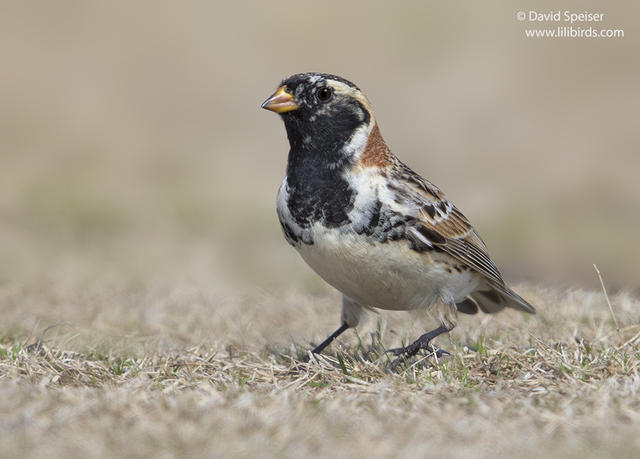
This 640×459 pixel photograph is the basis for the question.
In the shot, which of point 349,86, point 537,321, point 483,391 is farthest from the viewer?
point 537,321

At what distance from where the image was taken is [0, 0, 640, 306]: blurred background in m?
10.6

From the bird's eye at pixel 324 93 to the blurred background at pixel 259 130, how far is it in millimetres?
3172

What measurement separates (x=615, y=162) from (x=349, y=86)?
8958 millimetres

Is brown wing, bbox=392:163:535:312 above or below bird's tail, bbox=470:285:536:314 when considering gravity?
above

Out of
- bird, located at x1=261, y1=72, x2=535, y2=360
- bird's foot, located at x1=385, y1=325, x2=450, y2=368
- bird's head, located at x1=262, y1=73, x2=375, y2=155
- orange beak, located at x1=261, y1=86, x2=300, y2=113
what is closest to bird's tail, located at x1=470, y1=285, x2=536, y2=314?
bird, located at x1=261, y1=72, x2=535, y2=360

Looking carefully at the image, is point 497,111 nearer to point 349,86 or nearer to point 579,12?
point 579,12

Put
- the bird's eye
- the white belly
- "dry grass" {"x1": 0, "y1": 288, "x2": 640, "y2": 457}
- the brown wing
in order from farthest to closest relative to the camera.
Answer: the bird's eye
the brown wing
the white belly
"dry grass" {"x1": 0, "y1": 288, "x2": 640, "y2": 457}

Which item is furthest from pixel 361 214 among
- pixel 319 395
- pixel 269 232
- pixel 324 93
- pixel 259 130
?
pixel 259 130

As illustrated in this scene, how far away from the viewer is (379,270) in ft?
17.6

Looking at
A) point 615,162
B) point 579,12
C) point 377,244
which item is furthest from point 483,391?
point 579,12

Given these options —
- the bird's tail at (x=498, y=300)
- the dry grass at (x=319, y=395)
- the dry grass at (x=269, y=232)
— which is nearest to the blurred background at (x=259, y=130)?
the dry grass at (x=269, y=232)

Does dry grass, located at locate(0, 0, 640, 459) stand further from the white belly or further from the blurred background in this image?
Answer: the white belly

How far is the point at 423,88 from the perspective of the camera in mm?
16547

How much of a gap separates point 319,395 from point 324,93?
1.94 metres
